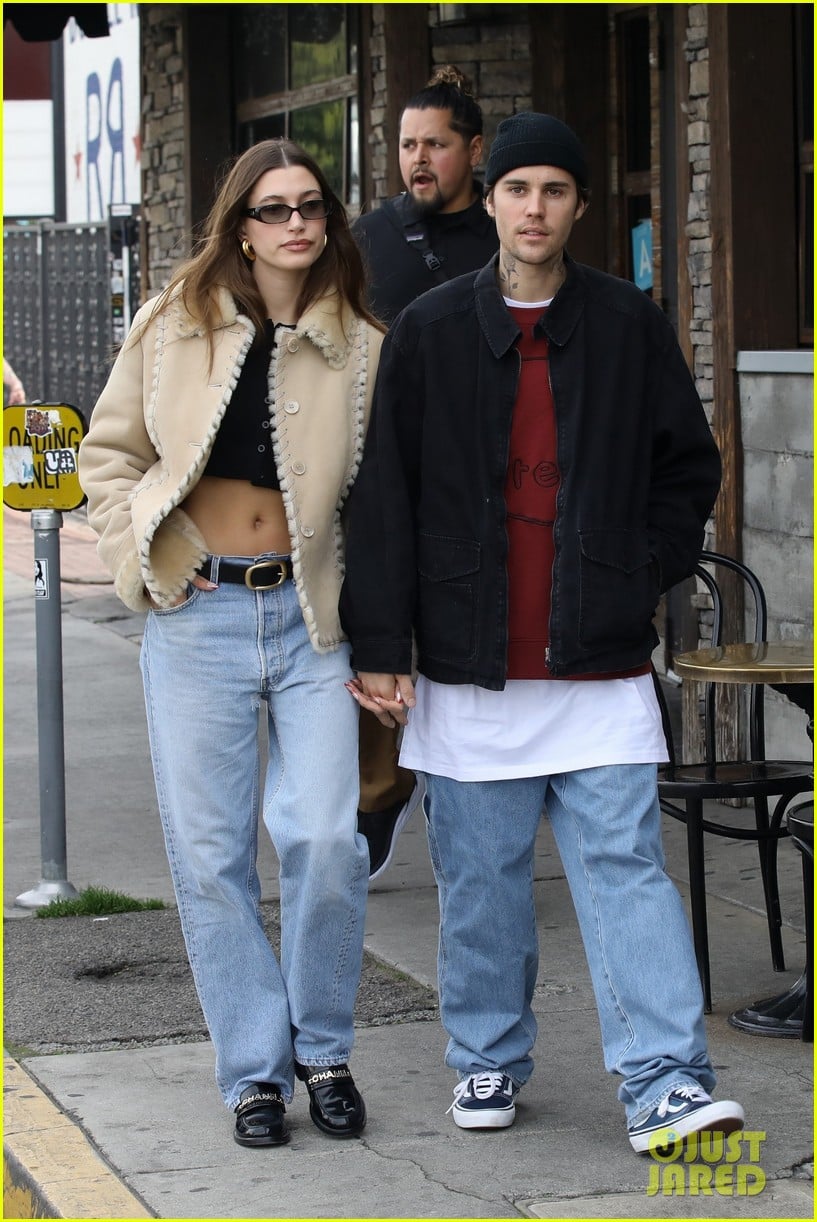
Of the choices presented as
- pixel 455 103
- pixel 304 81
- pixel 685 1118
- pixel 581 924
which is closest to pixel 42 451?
pixel 455 103

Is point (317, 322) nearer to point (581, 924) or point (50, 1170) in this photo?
point (581, 924)

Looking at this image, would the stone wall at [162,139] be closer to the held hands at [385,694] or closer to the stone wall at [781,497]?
the stone wall at [781,497]

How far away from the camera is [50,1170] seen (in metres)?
3.92

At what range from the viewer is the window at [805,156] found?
6.73 meters

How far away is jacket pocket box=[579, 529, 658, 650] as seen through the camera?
378 cm

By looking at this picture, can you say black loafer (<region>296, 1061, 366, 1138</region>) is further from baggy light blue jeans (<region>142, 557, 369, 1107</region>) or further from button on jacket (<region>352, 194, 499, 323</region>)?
button on jacket (<region>352, 194, 499, 323</region>)

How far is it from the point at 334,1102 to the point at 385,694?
836 millimetres

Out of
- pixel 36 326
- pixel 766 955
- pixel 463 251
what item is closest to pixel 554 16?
pixel 463 251

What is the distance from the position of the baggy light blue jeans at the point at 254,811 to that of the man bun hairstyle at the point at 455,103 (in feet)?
6.47

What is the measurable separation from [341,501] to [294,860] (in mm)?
737

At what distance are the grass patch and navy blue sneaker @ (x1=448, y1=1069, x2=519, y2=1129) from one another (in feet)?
7.06

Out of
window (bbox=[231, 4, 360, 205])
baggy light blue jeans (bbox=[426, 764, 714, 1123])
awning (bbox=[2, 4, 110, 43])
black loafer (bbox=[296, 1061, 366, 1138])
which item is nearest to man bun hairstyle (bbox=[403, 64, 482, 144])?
baggy light blue jeans (bbox=[426, 764, 714, 1123])

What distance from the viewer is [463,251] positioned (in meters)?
5.36

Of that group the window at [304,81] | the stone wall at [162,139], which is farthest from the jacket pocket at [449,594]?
the stone wall at [162,139]
